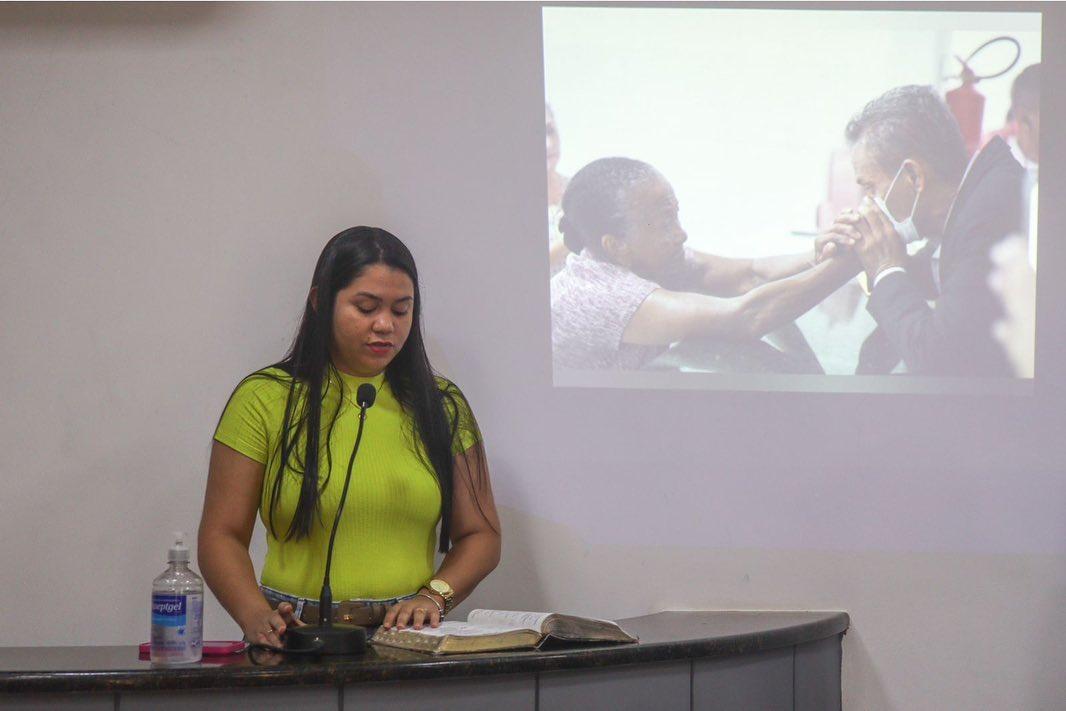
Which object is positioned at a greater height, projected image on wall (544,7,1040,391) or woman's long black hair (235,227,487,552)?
projected image on wall (544,7,1040,391)

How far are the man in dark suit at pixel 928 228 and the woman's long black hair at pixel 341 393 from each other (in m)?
1.07

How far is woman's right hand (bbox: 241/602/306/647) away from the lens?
1803 mm

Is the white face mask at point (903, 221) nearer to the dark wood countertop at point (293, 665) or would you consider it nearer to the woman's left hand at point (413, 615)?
the dark wood countertop at point (293, 665)

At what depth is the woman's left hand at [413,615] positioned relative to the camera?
192 cm

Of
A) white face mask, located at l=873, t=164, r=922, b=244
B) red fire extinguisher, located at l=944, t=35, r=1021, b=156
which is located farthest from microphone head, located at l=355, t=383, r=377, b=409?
red fire extinguisher, located at l=944, t=35, r=1021, b=156

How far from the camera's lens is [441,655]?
5.75 ft

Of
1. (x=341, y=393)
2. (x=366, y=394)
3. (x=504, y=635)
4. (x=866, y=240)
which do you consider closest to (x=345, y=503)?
(x=341, y=393)

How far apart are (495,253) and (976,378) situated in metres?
1.17

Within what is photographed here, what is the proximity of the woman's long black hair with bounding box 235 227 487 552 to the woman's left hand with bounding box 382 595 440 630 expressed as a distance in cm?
25

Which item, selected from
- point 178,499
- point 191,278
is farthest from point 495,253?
point 178,499

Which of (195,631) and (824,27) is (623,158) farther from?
(195,631)

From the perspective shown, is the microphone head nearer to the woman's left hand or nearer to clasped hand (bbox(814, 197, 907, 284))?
the woman's left hand

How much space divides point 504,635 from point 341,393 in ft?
2.00

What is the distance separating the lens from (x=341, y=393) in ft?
7.16
